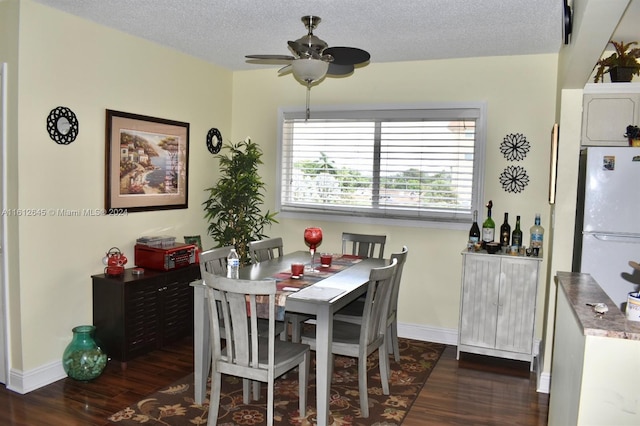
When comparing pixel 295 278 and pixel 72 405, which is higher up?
pixel 295 278

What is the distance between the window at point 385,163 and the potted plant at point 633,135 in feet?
4.10

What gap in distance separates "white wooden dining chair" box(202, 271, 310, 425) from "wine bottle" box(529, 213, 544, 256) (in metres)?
2.28

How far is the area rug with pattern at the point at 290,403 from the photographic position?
326cm

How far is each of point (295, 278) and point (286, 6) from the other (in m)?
1.83

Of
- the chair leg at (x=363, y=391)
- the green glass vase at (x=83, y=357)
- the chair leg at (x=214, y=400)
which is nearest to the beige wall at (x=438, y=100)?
the chair leg at (x=363, y=391)

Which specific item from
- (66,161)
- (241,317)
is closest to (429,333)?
(241,317)

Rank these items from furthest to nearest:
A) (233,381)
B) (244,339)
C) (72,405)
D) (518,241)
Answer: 1. (518,241)
2. (233,381)
3. (72,405)
4. (244,339)

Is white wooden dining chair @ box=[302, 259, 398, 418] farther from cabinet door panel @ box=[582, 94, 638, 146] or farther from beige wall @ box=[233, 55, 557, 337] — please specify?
cabinet door panel @ box=[582, 94, 638, 146]

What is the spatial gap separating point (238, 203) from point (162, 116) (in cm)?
110

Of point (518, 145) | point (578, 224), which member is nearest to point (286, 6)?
point (518, 145)

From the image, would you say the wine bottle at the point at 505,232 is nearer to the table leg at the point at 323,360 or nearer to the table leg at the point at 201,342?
the table leg at the point at 323,360

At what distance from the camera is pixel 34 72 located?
3543 mm

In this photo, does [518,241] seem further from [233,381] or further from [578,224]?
[233,381]

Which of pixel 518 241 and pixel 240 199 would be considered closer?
pixel 518 241
